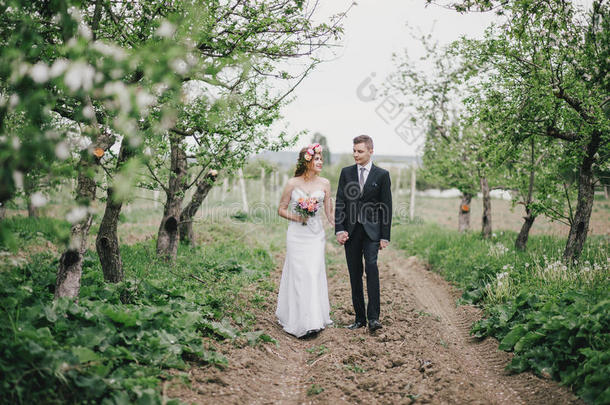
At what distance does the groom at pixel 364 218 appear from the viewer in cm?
526

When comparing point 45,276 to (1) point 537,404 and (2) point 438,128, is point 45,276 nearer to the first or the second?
(1) point 537,404

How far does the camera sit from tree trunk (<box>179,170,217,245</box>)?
7.79 metres

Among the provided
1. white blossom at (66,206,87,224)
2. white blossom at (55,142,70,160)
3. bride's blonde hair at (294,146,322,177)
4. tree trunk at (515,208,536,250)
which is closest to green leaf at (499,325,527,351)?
bride's blonde hair at (294,146,322,177)

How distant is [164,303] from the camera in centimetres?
461

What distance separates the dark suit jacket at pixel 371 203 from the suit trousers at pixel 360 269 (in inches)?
4.2

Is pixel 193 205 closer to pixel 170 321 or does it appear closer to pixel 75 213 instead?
pixel 170 321

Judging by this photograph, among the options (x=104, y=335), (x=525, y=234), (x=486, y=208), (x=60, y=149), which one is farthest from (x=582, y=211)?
(x=60, y=149)

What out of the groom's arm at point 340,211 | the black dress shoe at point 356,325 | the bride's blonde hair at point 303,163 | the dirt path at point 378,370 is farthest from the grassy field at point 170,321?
the bride's blonde hair at point 303,163

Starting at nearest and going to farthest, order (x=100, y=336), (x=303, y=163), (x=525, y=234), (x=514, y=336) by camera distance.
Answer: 1. (x=100, y=336)
2. (x=514, y=336)
3. (x=303, y=163)
4. (x=525, y=234)

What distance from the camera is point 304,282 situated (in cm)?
555

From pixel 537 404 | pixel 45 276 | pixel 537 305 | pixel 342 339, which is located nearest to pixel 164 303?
pixel 45 276

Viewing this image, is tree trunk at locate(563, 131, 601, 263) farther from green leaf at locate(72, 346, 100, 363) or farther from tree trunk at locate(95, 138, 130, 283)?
green leaf at locate(72, 346, 100, 363)

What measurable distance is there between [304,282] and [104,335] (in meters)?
2.74

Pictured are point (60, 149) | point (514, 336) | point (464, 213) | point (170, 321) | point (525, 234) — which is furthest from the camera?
point (464, 213)
